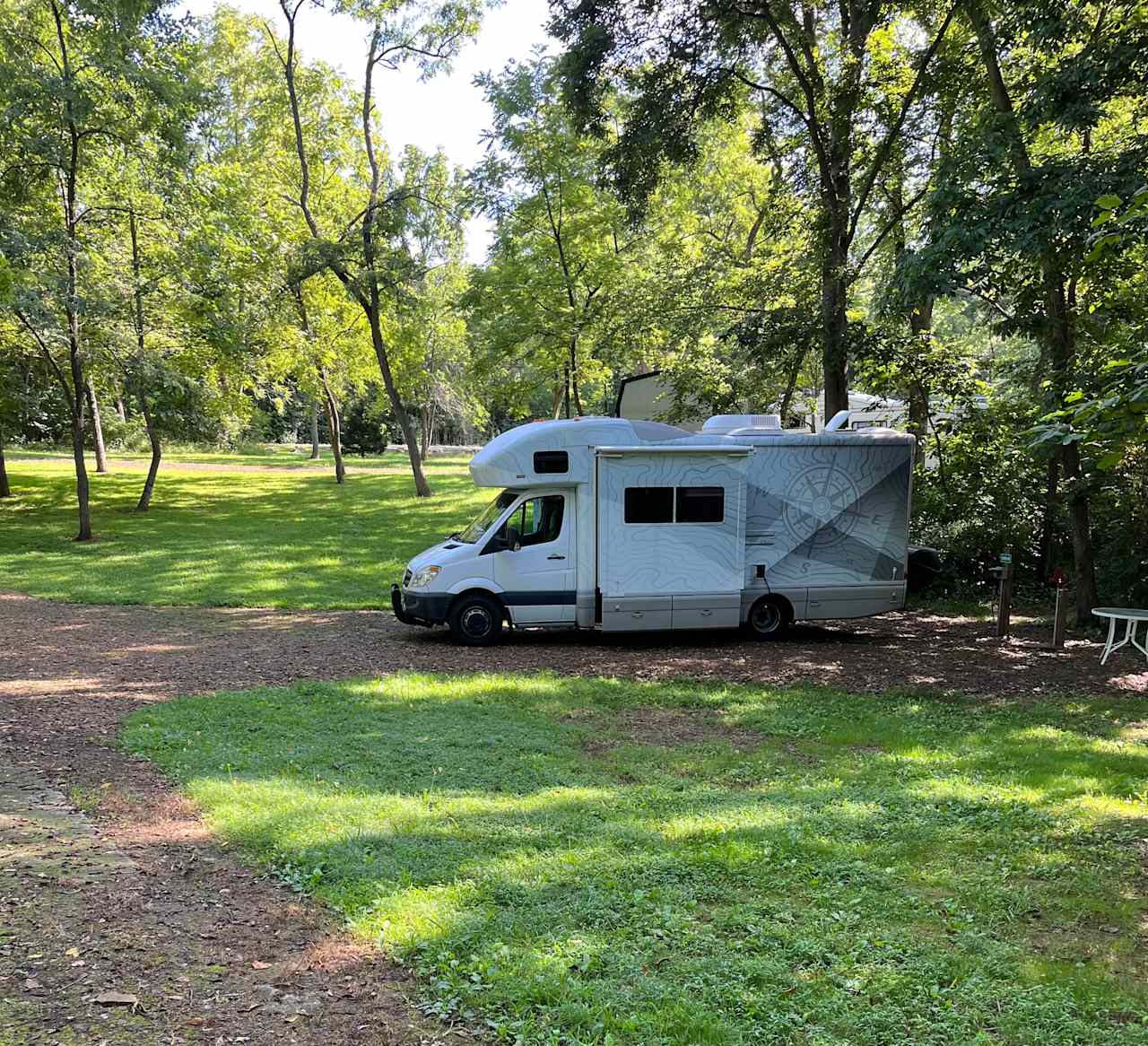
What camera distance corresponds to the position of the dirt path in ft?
11.3

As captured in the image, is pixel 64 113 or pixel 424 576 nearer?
pixel 424 576

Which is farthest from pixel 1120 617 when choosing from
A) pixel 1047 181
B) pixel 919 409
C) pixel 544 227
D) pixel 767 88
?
pixel 544 227

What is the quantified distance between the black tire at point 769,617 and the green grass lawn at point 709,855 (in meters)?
3.80

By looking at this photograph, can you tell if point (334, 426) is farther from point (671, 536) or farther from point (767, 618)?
point (767, 618)

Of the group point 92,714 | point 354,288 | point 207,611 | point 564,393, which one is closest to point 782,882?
point 92,714

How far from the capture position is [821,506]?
41.6ft

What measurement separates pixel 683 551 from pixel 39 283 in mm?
15239

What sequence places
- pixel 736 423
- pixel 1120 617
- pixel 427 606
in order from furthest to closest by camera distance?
1. pixel 736 423
2. pixel 427 606
3. pixel 1120 617

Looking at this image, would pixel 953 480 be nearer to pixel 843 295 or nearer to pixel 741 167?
pixel 843 295

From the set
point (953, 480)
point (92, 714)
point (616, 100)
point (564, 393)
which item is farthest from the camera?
point (564, 393)

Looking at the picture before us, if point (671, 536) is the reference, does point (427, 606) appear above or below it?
below

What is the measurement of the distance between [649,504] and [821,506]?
2.64 m

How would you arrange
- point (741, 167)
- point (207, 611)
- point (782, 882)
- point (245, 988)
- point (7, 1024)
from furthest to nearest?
point (741, 167) → point (207, 611) → point (782, 882) → point (245, 988) → point (7, 1024)

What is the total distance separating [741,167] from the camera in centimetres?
2722
